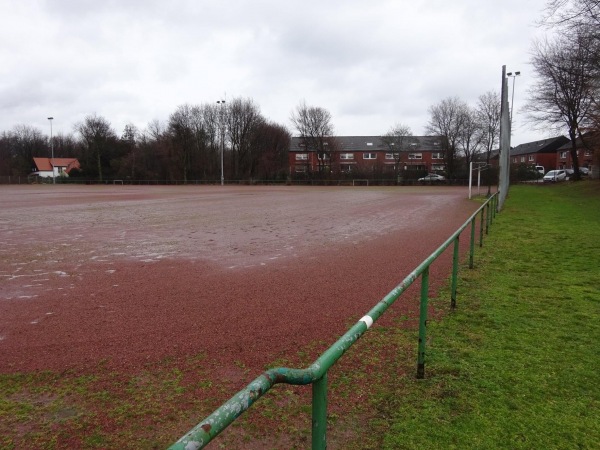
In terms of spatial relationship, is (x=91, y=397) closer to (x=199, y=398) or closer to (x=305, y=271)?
(x=199, y=398)

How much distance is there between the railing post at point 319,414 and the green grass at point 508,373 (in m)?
1.41

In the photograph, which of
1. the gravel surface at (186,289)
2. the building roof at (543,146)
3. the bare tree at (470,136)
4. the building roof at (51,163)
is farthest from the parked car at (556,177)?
the building roof at (51,163)

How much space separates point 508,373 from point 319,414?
2856 mm

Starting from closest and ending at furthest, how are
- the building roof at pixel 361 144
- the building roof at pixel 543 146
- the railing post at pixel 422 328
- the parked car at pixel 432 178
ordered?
the railing post at pixel 422 328 → the parked car at pixel 432 178 → the building roof at pixel 361 144 → the building roof at pixel 543 146

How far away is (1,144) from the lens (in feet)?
308

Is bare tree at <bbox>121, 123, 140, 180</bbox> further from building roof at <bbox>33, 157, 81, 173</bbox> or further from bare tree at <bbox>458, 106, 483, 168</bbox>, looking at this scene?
bare tree at <bbox>458, 106, 483, 168</bbox>

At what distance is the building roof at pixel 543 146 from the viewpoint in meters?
89.1

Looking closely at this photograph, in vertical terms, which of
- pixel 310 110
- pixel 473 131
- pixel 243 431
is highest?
pixel 310 110

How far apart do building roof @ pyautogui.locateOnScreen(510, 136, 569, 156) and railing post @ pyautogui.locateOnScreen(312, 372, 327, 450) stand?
99370 millimetres

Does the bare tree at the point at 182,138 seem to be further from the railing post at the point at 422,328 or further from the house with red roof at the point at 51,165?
the railing post at the point at 422,328

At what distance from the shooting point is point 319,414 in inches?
64.5

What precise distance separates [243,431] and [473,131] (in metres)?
67.6

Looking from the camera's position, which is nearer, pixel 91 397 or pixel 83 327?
pixel 91 397

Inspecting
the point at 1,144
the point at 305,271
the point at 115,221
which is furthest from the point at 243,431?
the point at 1,144
